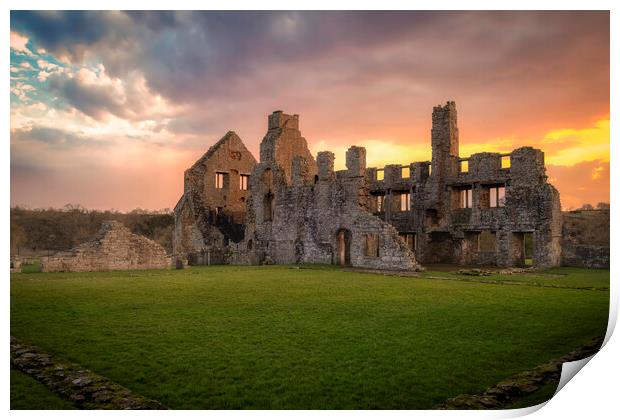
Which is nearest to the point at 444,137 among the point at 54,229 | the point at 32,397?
the point at 54,229

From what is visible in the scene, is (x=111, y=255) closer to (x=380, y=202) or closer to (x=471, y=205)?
(x=380, y=202)

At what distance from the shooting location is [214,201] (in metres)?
34.1

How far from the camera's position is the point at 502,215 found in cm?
2497

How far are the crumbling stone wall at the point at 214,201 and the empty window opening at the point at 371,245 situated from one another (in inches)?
427

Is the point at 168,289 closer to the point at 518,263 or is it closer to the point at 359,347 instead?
the point at 359,347

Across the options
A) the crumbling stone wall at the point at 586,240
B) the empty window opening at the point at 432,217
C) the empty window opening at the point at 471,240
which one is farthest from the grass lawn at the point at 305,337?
the empty window opening at the point at 432,217

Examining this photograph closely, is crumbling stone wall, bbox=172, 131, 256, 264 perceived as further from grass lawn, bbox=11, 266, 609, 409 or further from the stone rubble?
the stone rubble

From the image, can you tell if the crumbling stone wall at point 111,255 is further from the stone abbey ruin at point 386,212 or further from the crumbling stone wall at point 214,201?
the crumbling stone wall at point 214,201

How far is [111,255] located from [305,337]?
48.1 ft

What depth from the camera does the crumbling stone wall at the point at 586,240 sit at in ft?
73.5

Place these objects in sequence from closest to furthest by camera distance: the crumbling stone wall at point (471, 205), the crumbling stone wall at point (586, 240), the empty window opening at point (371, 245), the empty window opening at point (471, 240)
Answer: the crumbling stone wall at point (586, 240), the empty window opening at point (371, 245), the crumbling stone wall at point (471, 205), the empty window opening at point (471, 240)

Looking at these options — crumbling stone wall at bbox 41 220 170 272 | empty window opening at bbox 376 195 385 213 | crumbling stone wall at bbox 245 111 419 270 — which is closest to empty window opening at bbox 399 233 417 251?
empty window opening at bbox 376 195 385 213
